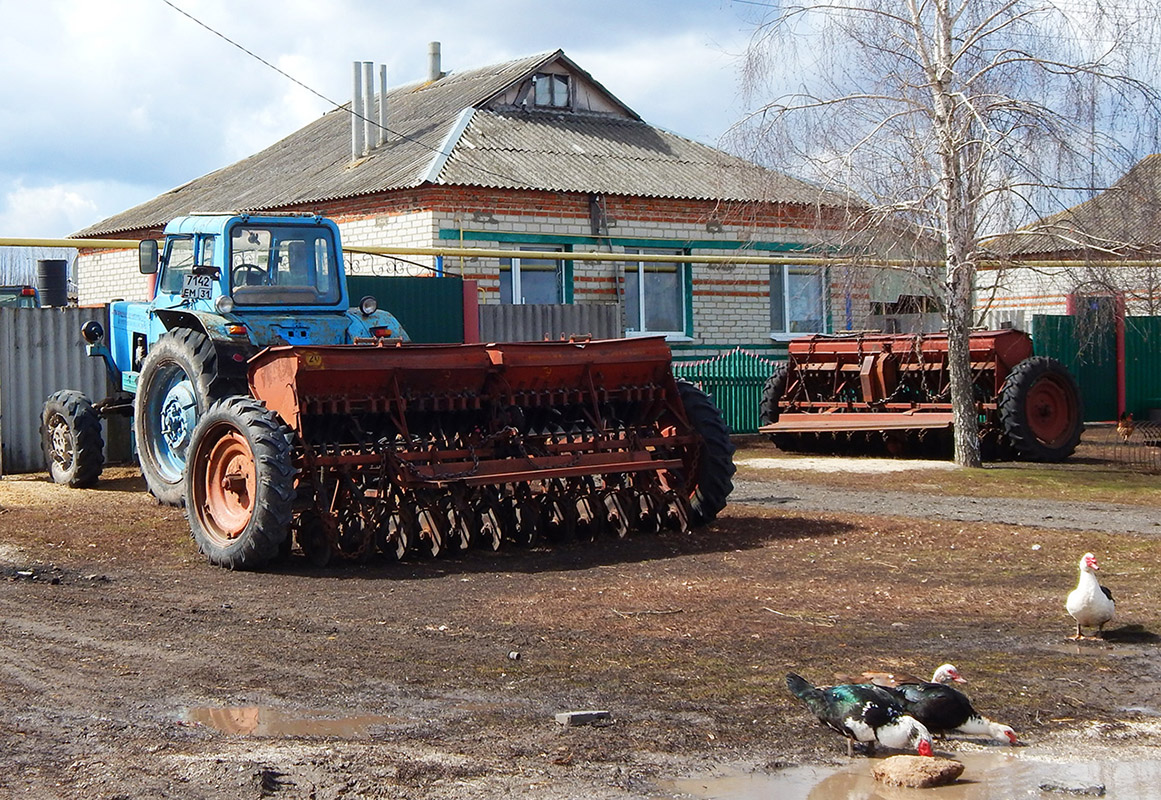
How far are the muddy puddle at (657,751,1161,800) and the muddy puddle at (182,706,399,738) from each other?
135 cm

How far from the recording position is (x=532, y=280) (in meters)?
24.7

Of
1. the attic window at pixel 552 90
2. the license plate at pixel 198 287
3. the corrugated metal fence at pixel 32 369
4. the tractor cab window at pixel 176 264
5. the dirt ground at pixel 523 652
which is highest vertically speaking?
the attic window at pixel 552 90

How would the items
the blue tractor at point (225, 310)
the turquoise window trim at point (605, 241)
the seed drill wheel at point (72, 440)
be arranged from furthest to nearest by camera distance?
the turquoise window trim at point (605, 241) → the seed drill wheel at point (72, 440) → the blue tractor at point (225, 310)

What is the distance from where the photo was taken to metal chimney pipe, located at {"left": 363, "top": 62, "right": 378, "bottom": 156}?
2791 cm

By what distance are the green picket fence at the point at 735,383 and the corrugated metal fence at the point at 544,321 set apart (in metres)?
1.96

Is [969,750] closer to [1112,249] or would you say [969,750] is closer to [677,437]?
[677,437]

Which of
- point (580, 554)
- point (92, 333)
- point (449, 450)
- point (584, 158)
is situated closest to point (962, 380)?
point (580, 554)

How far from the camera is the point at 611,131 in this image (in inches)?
1142

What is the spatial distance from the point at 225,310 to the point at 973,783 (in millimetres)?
8821

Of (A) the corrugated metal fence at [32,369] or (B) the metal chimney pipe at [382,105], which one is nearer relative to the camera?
(A) the corrugated metal fence at [32,369]

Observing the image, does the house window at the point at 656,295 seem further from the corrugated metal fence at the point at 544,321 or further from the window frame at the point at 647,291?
the corrugated metal fence at the point at 544,321

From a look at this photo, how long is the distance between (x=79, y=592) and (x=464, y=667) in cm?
323

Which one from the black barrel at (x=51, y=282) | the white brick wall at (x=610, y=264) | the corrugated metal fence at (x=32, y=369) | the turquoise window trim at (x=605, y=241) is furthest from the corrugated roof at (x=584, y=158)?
the corrugated metal fence at (x=32, y=369)

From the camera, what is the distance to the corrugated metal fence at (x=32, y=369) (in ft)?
53.7
